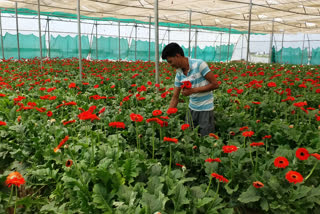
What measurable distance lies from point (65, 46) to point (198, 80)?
21.8 metres

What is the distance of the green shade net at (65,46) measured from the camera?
22.5 m

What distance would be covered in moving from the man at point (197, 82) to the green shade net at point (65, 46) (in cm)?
2062

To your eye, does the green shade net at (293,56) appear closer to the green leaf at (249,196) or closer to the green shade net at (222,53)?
the green shade net at (222,53)

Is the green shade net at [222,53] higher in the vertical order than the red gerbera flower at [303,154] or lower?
higher

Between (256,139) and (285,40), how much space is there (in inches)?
1305

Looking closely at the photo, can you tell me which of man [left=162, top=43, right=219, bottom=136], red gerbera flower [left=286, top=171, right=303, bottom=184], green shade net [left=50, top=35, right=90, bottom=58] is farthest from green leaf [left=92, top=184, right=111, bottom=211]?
green shade net [left=50, top=35, right=90, bottom=58]

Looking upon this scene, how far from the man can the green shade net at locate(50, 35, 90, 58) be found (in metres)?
20.6

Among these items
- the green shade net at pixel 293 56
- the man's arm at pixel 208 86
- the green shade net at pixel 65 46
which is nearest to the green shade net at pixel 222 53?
the green shade net at pixel 293 56

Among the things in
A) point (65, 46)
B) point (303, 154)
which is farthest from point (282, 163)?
point (65, 46)

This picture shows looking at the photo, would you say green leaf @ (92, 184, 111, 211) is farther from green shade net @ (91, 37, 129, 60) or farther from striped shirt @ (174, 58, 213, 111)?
green shade net @ (91, 37, 129, 60)

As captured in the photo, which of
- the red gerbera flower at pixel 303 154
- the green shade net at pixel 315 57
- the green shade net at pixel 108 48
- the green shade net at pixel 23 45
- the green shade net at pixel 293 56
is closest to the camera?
the red gerbera flower at pixel 303 154

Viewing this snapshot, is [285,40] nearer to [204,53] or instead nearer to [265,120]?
[204,53]

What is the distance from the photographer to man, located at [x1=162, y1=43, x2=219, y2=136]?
10.7 feet

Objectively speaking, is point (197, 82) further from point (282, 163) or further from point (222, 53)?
point (222, 53)
